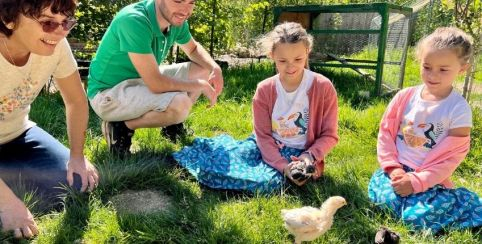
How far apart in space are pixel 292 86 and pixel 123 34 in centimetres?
122

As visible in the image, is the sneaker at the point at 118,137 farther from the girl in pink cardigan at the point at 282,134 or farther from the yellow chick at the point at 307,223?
the yellow chick at the point at 307,223

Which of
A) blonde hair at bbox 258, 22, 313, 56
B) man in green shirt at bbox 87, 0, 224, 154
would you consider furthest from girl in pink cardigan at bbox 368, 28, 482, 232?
man in green shirt at bbox 87, 0, 224, 154

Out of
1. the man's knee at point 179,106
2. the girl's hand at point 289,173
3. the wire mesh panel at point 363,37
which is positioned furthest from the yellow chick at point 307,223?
the wire mesh panel at point 363,37

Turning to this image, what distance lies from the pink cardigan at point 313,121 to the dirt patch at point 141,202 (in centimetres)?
77

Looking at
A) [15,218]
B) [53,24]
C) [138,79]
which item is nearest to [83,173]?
[15,218]

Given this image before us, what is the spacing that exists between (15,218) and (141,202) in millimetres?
705

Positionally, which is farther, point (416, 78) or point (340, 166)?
point (416, 78)

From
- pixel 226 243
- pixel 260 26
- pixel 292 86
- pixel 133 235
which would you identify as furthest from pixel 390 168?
pixel 260 26

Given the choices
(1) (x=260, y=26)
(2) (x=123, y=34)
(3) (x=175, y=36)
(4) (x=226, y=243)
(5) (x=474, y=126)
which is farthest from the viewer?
(1) (x=260, y=26)

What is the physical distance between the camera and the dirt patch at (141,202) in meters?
2.64

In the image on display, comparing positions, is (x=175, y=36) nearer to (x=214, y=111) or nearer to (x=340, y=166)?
(x=214, y=111)

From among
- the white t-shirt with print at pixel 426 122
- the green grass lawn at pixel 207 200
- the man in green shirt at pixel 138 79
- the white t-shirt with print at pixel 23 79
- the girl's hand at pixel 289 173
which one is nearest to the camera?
the green grass lawn at pixel 207 200

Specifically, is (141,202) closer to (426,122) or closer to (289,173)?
(289,173)

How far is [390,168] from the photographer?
2.83 meters
